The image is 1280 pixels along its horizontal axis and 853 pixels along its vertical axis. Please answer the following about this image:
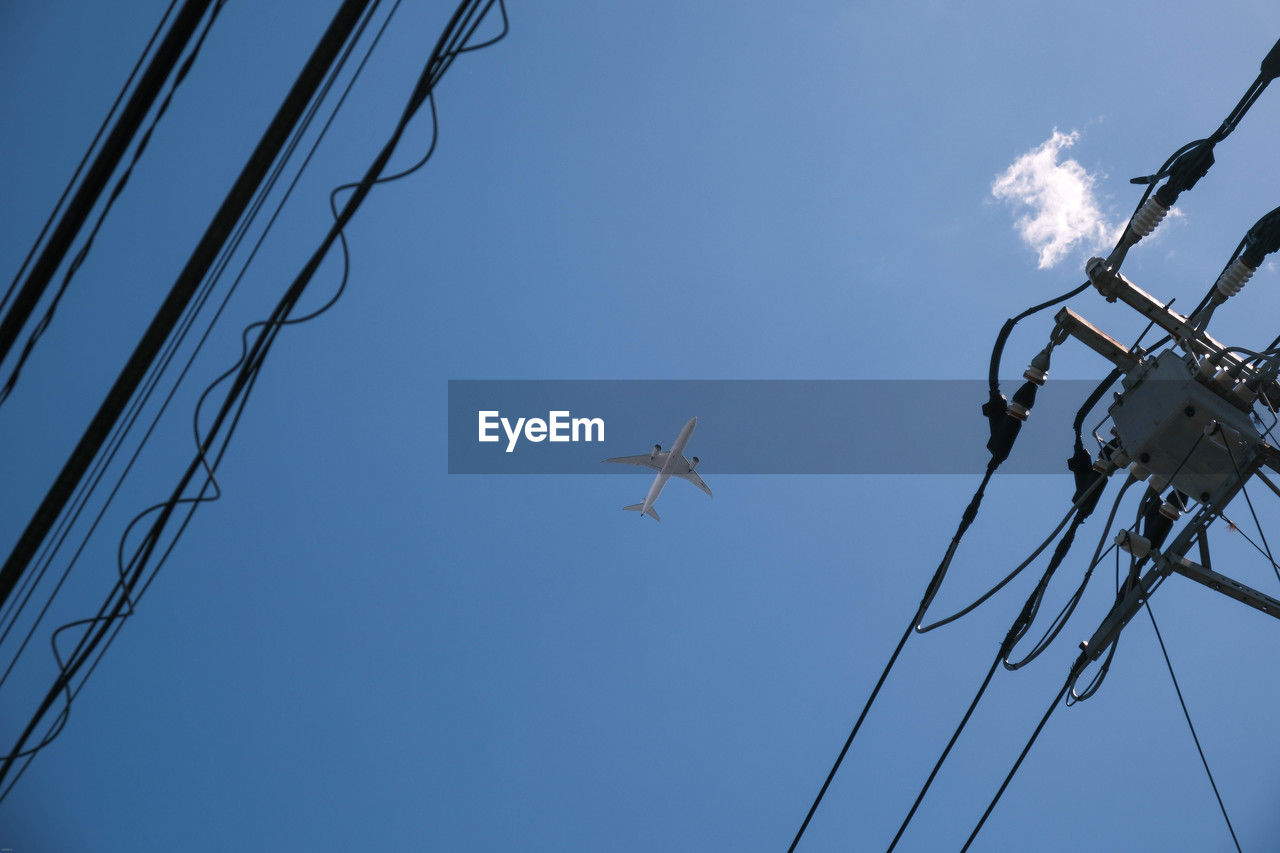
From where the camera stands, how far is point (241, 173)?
142 inches

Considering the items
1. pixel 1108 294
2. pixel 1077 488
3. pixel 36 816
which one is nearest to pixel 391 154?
pixel 1108 294

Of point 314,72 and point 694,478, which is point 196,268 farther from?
point 694,478

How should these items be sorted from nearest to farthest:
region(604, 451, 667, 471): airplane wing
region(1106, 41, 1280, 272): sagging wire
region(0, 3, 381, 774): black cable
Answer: region(0, 3, 381, 774): black cable, region(1106, 41, 1280, 272): sagging wire, region(604, 451, 667, 471): airplane wing

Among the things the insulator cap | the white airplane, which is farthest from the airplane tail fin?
the insulator cap

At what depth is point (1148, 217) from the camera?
737 centimetres

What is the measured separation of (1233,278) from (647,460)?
33.7 meters

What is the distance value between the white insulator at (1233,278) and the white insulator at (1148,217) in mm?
777

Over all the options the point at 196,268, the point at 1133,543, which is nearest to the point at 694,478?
the point at 1133,543

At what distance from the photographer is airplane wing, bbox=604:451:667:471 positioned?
133 ft

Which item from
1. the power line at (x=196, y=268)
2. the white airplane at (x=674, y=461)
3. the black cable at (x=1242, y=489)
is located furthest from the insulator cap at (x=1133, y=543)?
the white airplane at (x=674, y=461)

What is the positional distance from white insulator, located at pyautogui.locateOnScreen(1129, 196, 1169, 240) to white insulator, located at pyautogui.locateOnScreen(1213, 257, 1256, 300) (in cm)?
78

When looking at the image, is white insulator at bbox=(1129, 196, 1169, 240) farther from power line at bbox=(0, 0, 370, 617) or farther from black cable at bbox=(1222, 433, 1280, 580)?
power line at bbox=(0, 0, 370, 617)

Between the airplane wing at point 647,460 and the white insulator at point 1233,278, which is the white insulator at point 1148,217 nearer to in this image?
the white insulator at point 1233,278

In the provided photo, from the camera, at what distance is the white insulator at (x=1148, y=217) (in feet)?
24.0
